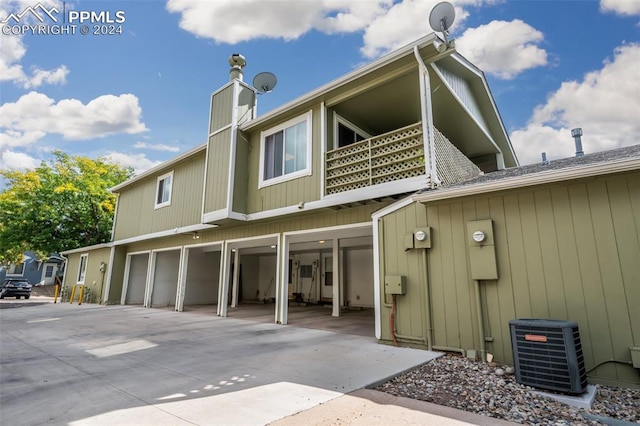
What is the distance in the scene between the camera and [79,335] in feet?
20.9

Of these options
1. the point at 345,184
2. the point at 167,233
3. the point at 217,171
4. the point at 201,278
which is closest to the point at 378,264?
the point at 345,184

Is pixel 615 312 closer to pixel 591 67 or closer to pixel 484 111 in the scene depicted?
pixel 484 111

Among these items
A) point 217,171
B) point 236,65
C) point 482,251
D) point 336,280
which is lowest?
point 336,280

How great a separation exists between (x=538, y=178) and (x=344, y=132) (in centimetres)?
473

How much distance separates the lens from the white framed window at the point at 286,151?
7441 millimetres

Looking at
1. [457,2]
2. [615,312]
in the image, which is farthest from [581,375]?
[457,2]

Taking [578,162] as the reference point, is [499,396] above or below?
below

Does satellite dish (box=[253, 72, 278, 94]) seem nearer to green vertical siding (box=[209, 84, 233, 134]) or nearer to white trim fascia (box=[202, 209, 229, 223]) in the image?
green vertical siding (box=[209, 84, 233, 134])

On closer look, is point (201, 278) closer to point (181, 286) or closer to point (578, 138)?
point (181, 286)

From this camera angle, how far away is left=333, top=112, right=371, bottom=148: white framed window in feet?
24.2

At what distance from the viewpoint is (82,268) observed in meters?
16.5

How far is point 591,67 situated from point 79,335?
19743 millimetres

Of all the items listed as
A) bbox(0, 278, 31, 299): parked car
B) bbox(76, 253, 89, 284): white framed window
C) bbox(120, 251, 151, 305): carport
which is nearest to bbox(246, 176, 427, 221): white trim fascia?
bbox(120, 251, 151, 305): carport

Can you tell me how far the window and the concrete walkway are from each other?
11.4 meters
